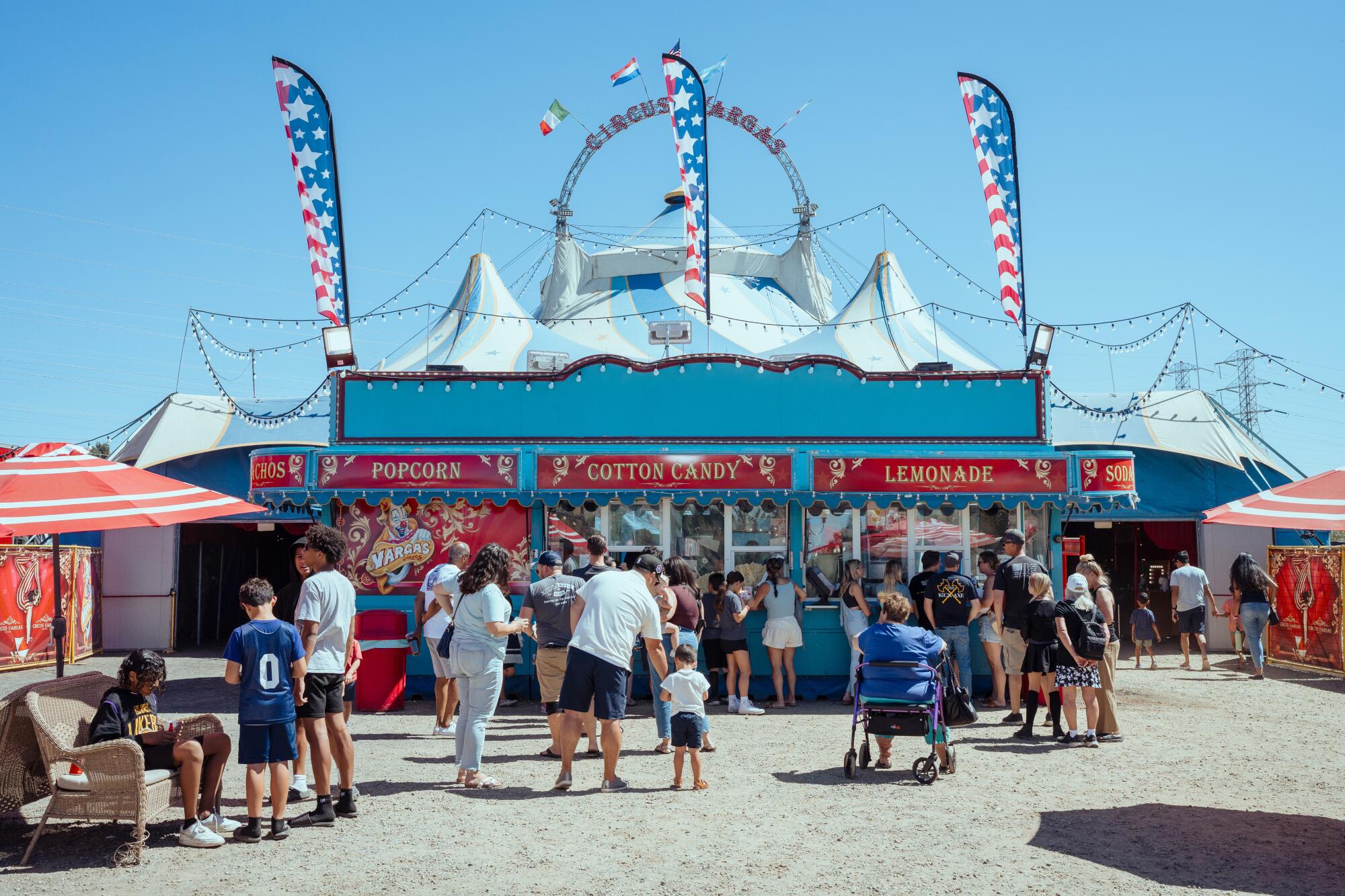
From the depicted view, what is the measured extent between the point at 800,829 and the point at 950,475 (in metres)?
5.87

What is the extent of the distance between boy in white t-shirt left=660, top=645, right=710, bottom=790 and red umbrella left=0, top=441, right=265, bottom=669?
11.0 feet

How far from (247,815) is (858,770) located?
13.3 feet

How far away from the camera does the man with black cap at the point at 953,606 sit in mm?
10680

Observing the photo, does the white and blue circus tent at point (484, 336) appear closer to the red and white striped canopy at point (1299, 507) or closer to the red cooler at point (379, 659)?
the red cooler at point (379, 659)

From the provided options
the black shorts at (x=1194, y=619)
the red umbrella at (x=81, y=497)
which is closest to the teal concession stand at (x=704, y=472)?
the red umbrella at (x=81, y=497)

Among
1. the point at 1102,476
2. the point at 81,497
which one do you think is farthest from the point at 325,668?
the point at 1102,476

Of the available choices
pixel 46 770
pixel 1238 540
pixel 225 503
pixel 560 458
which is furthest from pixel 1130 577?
pixel 46 770

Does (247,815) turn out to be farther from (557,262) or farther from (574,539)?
(557,262)

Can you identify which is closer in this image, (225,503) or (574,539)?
(225,503)

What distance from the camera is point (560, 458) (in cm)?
1162

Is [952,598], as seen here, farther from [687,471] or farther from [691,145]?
[691,145]

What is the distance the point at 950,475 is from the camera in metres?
11.5

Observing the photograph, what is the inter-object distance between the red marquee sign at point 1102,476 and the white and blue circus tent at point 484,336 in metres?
8.34

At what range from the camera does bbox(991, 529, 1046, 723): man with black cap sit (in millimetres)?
10039
